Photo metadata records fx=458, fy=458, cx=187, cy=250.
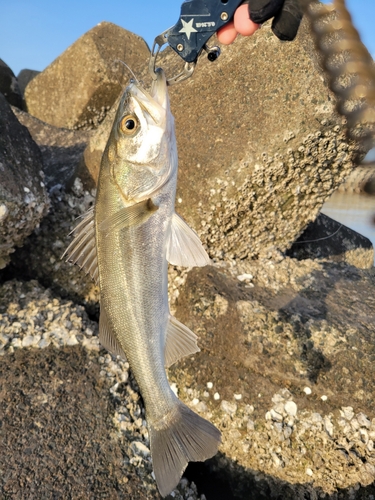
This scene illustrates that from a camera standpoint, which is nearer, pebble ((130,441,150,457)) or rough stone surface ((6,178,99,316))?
pebble ((130,441,150,457))

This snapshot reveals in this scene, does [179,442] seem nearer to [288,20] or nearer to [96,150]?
[288,20]

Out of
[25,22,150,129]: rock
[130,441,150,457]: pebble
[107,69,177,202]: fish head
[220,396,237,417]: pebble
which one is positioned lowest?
[220,396,237,417]: pebble

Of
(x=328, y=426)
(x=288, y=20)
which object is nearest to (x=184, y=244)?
(x=288, y=20)

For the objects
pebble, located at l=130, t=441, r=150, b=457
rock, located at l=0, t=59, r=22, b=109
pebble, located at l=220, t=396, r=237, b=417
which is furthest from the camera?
rock, located at l=0, t=59, r=22, b=109

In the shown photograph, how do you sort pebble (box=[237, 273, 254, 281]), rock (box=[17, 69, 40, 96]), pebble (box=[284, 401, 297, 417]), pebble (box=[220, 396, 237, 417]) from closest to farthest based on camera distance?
pebble (box=[284, 401, 297, 417]) < pebble (box=[220, 396, 237, 417]) < pebble (box=[237, 273, 254, 281]) < rock (box=[17, 69, 40, 96])

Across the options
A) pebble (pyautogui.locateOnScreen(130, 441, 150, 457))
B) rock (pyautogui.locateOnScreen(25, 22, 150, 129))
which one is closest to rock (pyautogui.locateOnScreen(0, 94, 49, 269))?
pebble (pyautogui.locateOnScreen(130, 441, 150, 457))

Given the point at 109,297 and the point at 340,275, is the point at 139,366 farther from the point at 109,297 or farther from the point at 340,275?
the point at 340,275

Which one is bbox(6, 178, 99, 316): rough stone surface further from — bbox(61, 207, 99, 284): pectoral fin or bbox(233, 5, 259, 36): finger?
bbox(233, 5, 259, 36): finger

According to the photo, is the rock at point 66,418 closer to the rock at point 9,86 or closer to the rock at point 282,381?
the rock at point 282,381
